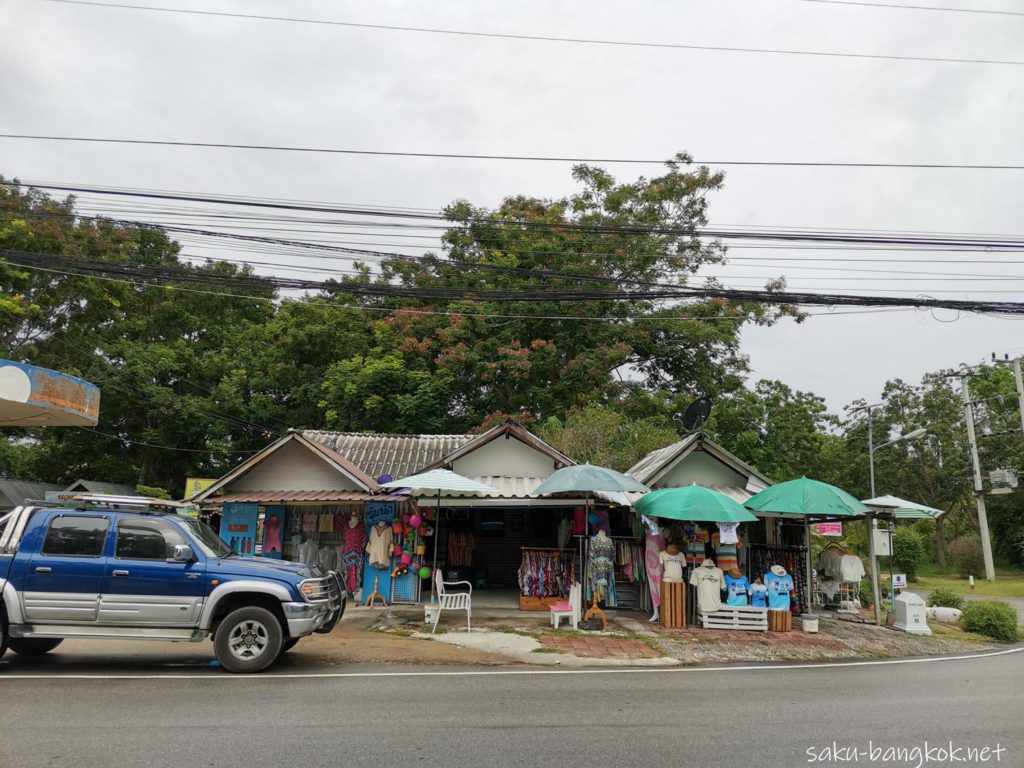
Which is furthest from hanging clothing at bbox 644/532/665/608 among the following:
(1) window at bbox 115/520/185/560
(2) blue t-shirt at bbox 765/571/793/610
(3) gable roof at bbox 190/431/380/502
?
(1) window at bbox 115/520/185/560

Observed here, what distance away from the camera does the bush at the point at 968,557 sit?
38688mm

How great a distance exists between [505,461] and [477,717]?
34.6 feet

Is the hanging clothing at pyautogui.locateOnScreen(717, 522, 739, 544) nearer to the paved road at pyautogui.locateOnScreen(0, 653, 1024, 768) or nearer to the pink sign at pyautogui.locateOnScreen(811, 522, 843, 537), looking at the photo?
the paved road at pyautogui.locateOnScreen(0, 653, 1024, 768)

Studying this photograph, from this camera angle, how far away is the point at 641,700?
804 cm

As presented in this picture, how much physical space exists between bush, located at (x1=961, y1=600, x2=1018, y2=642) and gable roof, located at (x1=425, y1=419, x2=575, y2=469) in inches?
355

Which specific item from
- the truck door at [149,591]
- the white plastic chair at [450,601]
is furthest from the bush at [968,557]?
the truck door at [149,591]

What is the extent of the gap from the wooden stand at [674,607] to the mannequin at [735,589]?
0.93m

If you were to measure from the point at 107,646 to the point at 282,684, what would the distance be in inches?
171

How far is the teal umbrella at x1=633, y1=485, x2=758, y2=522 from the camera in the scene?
12.9 metres

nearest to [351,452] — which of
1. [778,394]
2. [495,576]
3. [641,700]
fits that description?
[495,576]

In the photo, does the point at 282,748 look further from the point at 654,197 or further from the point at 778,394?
Answer: the point at 778,394

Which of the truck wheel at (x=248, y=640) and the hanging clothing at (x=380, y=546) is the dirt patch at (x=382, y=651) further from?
the hanging clothing at (x=380, y=546)

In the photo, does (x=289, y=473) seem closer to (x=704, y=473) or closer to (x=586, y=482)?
(x=586, y=482)

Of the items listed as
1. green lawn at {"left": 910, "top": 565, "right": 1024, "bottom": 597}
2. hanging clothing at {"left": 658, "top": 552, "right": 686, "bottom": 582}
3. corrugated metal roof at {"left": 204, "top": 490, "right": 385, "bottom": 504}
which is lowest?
green lawn at {"left": 910, "top": 565, "right": 1024, "bottom": 597}
